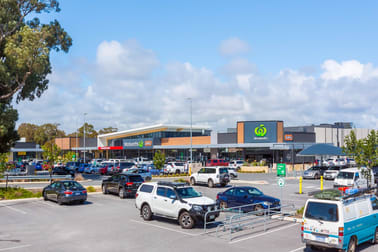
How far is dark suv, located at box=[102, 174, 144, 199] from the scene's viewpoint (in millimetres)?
25906

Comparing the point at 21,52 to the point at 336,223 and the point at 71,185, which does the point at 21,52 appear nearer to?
the point at 71,185

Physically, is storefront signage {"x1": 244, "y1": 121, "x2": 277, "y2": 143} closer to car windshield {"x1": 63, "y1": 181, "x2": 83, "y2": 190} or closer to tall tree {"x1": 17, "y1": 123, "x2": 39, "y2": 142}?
car windshield {"x1": 63, "y1": 181, "x2": 83, "y2": 190}

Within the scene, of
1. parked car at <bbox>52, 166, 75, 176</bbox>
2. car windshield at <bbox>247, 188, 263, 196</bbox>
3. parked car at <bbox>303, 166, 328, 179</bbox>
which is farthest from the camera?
parked car at <bbox>52, 166, 75, 176</bbox>

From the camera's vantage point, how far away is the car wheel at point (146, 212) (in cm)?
1778

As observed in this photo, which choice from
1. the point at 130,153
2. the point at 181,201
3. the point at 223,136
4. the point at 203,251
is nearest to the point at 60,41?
the point at 181,201

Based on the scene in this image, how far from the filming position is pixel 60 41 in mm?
37062

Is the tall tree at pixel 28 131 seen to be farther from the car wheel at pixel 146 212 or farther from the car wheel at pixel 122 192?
the car wheel at pixel 146 212

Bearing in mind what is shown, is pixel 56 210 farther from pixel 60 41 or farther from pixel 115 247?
pixel 60 41

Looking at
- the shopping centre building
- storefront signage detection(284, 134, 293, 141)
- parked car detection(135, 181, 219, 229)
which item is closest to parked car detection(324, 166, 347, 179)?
the shopping centre building

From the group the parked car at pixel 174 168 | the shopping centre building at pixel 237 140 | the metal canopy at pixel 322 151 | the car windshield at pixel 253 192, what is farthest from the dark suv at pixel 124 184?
the shopping centre building at pixel 237 140

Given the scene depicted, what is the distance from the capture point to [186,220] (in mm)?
16094

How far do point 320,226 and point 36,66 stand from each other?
27.2m

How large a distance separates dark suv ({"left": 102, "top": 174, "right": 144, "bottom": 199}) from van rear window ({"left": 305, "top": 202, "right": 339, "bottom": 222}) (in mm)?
15716

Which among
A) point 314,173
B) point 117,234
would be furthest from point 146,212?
point 314,173
